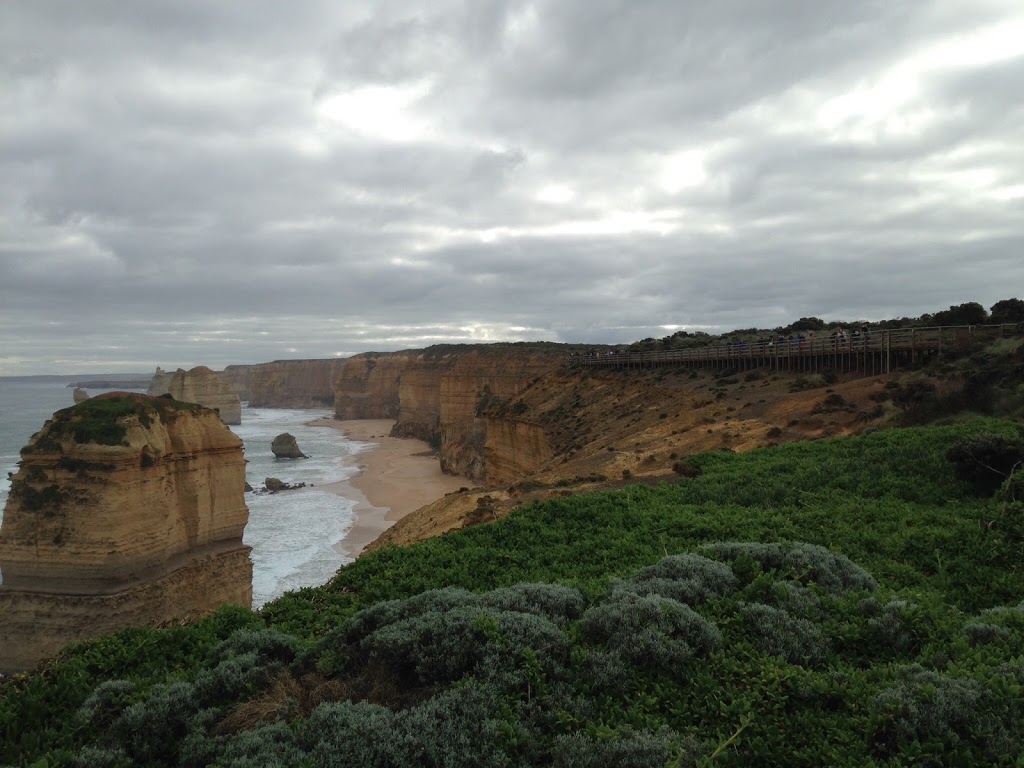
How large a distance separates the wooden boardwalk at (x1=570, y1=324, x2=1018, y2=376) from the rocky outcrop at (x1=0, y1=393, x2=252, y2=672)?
2864 cm

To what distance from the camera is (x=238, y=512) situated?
24.0m

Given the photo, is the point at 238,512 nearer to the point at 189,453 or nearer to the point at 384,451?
the point at 189,453

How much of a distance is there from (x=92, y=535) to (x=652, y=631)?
64.7 ft

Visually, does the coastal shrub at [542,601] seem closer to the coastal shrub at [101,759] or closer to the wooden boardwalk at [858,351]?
the coastal shrub at [101,759]

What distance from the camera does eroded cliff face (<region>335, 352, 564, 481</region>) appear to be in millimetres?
52656

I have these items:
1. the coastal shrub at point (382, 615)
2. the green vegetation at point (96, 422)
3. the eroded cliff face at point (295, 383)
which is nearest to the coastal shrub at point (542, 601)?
the coastal shrub at point (382, 615)

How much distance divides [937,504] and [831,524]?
104 inches

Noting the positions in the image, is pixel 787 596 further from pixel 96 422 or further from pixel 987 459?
pixel 96 422

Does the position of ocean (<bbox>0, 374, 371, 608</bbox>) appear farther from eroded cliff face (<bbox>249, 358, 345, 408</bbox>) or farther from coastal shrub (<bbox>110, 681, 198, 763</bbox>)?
Result: eroded cliff face (<bbox>249, 358, 345, 408</bbox>)

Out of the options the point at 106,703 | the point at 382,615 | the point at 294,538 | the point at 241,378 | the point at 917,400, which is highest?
the point at 241,378

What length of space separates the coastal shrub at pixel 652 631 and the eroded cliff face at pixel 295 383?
460ft

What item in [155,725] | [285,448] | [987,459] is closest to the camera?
[155,725]

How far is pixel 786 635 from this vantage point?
557 cm

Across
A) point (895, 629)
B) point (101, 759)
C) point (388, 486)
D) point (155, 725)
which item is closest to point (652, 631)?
point (895, 629)
